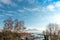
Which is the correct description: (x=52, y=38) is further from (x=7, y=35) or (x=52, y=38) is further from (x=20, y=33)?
(x=7, y=35)

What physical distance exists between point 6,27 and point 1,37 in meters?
1.29

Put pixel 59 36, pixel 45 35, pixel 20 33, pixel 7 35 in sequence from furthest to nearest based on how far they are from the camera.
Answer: pixel 45 35, pixel 59 36, pixel 20 33, pixel 7 35

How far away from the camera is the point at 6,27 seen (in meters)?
20.4

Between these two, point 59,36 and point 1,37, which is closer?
point 1,37

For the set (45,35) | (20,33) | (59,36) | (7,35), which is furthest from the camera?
(45,35)

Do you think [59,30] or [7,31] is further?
[59,30]

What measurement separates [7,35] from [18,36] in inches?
116

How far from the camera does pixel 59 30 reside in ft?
88.7

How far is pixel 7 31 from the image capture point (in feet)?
66.2

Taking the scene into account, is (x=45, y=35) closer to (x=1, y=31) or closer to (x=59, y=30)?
(x=59, y=30)

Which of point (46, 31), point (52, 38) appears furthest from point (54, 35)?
point (46, 31)

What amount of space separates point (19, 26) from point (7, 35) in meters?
2.67

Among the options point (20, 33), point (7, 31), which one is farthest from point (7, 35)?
point (20, 33)

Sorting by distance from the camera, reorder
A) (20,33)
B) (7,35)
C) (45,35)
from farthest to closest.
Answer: (45,35) < (20,33) < (7,35)
